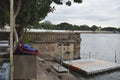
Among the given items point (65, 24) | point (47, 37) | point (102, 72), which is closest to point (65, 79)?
point (102, 72)

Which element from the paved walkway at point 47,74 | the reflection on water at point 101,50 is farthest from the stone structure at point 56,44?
the reflection on water at point 101,50

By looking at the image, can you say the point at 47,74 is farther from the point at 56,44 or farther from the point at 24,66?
the point at 56,44

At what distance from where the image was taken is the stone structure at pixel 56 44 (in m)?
28.0

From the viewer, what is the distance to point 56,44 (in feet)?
96.3

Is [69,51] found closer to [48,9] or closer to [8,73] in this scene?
[48,9]

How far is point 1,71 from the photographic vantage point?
655 centimetres

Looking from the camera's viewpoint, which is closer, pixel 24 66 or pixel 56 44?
pixel 24 66

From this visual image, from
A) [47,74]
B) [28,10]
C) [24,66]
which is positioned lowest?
[47,74]

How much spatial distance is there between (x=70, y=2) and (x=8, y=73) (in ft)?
18.8

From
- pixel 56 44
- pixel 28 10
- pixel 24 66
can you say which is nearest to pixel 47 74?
pixel 28 10

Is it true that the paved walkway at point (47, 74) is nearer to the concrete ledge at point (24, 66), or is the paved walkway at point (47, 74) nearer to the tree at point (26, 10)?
the tree at point (26, 10)

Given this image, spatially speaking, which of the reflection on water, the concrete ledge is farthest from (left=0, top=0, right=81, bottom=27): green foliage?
the reflection on water

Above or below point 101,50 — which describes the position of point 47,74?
above

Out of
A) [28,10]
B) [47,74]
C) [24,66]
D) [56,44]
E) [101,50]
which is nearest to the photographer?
[24,66]
